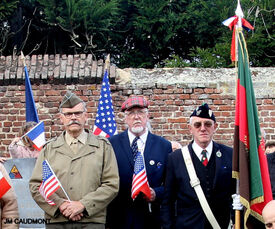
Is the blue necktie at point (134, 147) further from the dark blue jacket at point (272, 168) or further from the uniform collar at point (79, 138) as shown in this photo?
the dark blue jacket at point (272, 168)

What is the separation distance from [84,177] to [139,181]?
0.52 metres

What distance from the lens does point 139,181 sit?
469 cm

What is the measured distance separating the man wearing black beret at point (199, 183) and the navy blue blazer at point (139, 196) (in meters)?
0.28

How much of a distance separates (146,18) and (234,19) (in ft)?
31.6

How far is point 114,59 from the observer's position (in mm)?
15453

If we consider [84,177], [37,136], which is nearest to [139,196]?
[84,177]

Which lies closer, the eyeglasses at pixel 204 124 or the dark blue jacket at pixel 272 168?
the eyeglasses at pixel 204 124

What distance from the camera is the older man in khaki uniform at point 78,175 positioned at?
4395 millimetres

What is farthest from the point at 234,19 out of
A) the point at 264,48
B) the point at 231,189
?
the point at 264,48

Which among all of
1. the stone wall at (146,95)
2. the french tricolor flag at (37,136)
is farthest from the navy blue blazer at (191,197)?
the stone wall at (146,95)

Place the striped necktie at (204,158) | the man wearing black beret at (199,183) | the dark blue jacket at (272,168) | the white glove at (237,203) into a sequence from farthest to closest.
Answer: the dark blue jacket at (272,168) < the striped necktie at (204,158) < the man wearing black beret at (199,183) < the white glove at (237,203)

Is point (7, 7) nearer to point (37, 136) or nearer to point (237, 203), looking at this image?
point (37, 136)

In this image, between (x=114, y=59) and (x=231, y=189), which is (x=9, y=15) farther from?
(x=231, y=189)

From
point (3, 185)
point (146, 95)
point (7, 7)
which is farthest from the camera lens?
point (7, 7)
